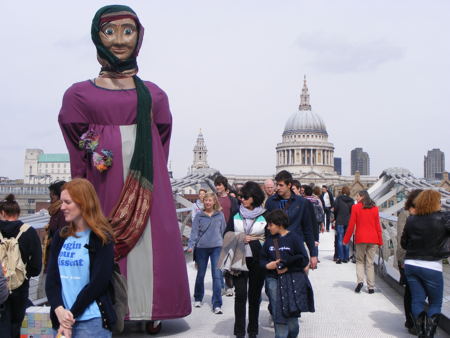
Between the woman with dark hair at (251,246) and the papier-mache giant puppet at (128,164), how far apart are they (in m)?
0.53

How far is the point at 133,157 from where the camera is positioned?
6.61 metres

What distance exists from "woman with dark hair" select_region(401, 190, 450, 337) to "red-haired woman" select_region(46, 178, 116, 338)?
3.57m

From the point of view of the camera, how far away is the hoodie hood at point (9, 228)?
5500 millimetres

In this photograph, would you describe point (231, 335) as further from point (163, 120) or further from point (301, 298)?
point (163, 120)

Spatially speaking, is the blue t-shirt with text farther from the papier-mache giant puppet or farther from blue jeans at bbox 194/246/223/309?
blue jeans at bbox 194/246/223/309

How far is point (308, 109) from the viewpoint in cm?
15975

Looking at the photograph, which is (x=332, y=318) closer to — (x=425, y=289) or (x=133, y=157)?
(x=425, y=289)

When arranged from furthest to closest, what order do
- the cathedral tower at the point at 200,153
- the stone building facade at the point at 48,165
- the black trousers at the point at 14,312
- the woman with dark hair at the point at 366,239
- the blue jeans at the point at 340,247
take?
the stone building facade at the point at 48,165
the cathedral tower at the point at 200,153
the blue jeans at the point at 340,247
the woman with dark hair at the point at 366,239
the black trousers at the point at 14,312

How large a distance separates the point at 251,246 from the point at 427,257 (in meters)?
1.65

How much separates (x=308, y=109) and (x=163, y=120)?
154465 millimetres

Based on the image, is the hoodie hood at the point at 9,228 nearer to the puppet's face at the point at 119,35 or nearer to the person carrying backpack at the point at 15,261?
the person carrying backpack at the point at 15,261

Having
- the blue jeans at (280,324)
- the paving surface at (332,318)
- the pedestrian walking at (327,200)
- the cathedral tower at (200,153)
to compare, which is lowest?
the paving surface at (332,318)

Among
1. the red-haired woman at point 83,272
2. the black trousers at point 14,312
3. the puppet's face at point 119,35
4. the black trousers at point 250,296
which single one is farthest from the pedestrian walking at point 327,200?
the red-haired woman at point 83,272

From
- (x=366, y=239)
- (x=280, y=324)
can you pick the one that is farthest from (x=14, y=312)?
(x=366, y=239)
